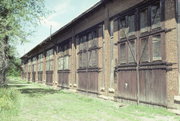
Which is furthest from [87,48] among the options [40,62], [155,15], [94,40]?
[40,62]

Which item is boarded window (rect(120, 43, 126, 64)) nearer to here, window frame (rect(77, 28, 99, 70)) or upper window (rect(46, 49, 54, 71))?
window frame (rect(77, 28, 99, 70))

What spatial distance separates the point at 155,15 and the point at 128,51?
2.69 metres

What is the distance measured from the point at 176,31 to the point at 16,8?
11.9m

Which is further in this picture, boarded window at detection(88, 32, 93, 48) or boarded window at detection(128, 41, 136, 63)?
boarded window at detection(88, 32, 93, 48)

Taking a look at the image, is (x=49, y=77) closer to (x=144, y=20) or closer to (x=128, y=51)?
(x=128, y=51)

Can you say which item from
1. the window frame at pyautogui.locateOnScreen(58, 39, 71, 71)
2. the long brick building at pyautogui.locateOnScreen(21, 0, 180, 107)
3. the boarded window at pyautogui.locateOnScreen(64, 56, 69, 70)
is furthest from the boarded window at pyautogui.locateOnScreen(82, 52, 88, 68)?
the boarded window at pyautogui.locateOnScreen(64, 56, 69, 70)

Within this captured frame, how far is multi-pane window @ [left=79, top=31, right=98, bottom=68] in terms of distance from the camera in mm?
17625

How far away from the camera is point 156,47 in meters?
11.0

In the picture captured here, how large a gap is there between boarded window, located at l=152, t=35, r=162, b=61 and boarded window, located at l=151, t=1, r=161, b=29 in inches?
22.0

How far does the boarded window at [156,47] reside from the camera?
426 inches

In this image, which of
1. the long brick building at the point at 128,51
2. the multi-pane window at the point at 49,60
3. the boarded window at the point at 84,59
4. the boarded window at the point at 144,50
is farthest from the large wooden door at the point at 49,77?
the boarded window at the point at 144,50

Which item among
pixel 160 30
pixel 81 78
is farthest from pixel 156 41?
pixel 81 78

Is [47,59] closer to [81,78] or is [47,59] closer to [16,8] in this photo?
[81,78]

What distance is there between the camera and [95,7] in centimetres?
1661
